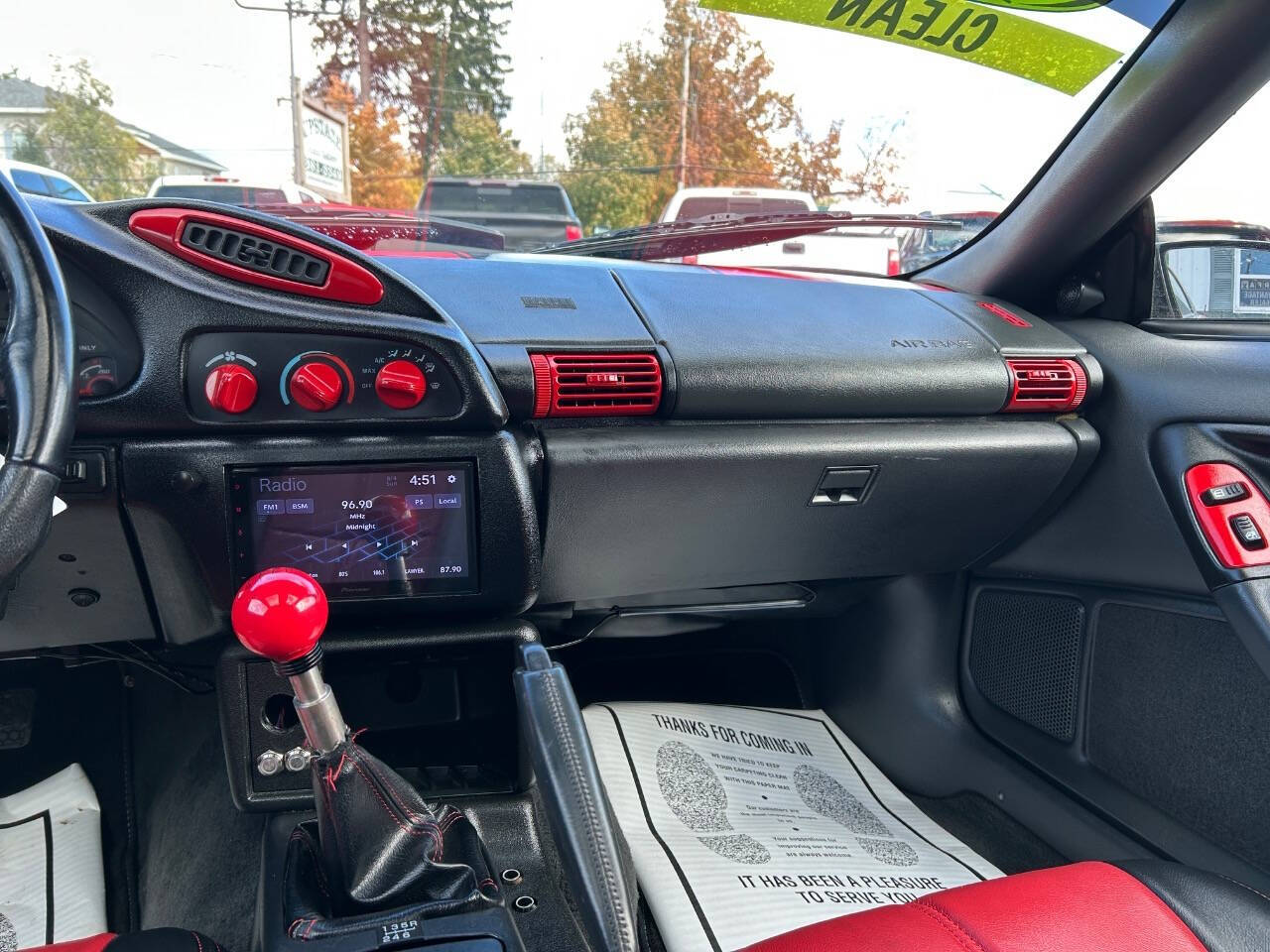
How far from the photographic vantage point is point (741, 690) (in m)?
2.57

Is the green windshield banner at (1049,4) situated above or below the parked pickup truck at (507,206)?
above

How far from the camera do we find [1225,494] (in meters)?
1.71

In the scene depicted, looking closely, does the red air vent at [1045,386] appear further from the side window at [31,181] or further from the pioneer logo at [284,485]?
the side window at [31,181]

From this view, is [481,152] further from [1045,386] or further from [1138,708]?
[1138,708]

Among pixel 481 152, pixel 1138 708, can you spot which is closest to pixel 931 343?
pixel 1138 708

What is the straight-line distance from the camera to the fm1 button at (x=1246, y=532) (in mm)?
1657

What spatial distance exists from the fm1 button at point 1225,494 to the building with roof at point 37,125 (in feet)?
5.71

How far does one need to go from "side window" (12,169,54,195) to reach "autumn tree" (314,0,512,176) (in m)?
0.46

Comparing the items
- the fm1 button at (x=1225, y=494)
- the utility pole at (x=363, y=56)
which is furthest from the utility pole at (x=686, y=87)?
the fm1 button at (x=1225, y=494)

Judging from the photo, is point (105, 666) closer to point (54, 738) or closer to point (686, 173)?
point (54, 738)

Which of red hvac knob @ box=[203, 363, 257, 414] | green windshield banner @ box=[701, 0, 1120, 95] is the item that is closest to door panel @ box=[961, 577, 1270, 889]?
green windshield banner @ box=[701, 0, 1120, 95]

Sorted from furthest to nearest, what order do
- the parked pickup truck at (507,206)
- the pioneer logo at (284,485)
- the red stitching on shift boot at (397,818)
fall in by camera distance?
the parked pickup truck at (507,206)
the pioneer logo at (284,485)
the red stitching on shift boot at (397,818)

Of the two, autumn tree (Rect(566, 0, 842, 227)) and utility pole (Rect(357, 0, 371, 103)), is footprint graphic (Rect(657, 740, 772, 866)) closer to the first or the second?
autumn tree (Rect(566, 0, 842, 227))

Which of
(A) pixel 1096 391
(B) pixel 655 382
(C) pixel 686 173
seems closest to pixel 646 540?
(B) pixel 655 382
